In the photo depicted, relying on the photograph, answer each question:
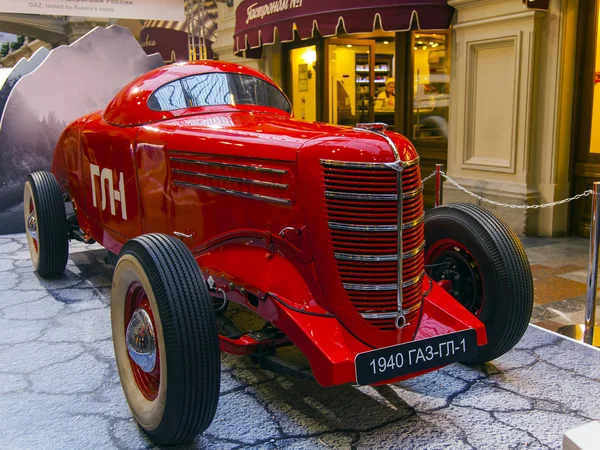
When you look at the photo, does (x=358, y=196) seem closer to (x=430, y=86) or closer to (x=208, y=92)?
(x=208, y=92)

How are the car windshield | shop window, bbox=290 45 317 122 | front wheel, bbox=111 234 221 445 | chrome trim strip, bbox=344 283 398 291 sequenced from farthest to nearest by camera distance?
shop window, bbox=290 45 317 122
the car windshield
chrome trim strip, bbox=344 283 398 291
front wheel, bbox=111 234 221 445

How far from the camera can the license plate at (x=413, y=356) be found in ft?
8.05

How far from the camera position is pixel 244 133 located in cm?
315

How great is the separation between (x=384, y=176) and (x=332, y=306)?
2.02 feet

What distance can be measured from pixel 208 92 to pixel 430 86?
509cm

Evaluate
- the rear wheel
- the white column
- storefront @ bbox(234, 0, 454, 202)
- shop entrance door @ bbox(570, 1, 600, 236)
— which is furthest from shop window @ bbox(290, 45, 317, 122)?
the rear wheel

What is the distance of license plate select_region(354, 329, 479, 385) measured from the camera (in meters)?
2.46

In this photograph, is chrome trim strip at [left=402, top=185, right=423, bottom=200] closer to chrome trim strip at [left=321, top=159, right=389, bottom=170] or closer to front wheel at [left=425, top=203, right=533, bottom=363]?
chrome trim strip at [left=321, top=159, right=389, bottom=170]

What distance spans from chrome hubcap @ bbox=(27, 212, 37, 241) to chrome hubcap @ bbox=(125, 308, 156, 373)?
3.05 meters

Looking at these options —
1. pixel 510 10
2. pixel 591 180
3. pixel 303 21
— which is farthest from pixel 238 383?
pixel 303 21

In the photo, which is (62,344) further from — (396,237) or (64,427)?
(396,237)

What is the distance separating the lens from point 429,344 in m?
2.62

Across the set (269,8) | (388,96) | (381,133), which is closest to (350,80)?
(388,96)

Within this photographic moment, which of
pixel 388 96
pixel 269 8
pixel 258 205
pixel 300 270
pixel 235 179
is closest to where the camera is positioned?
pixel 300 270
